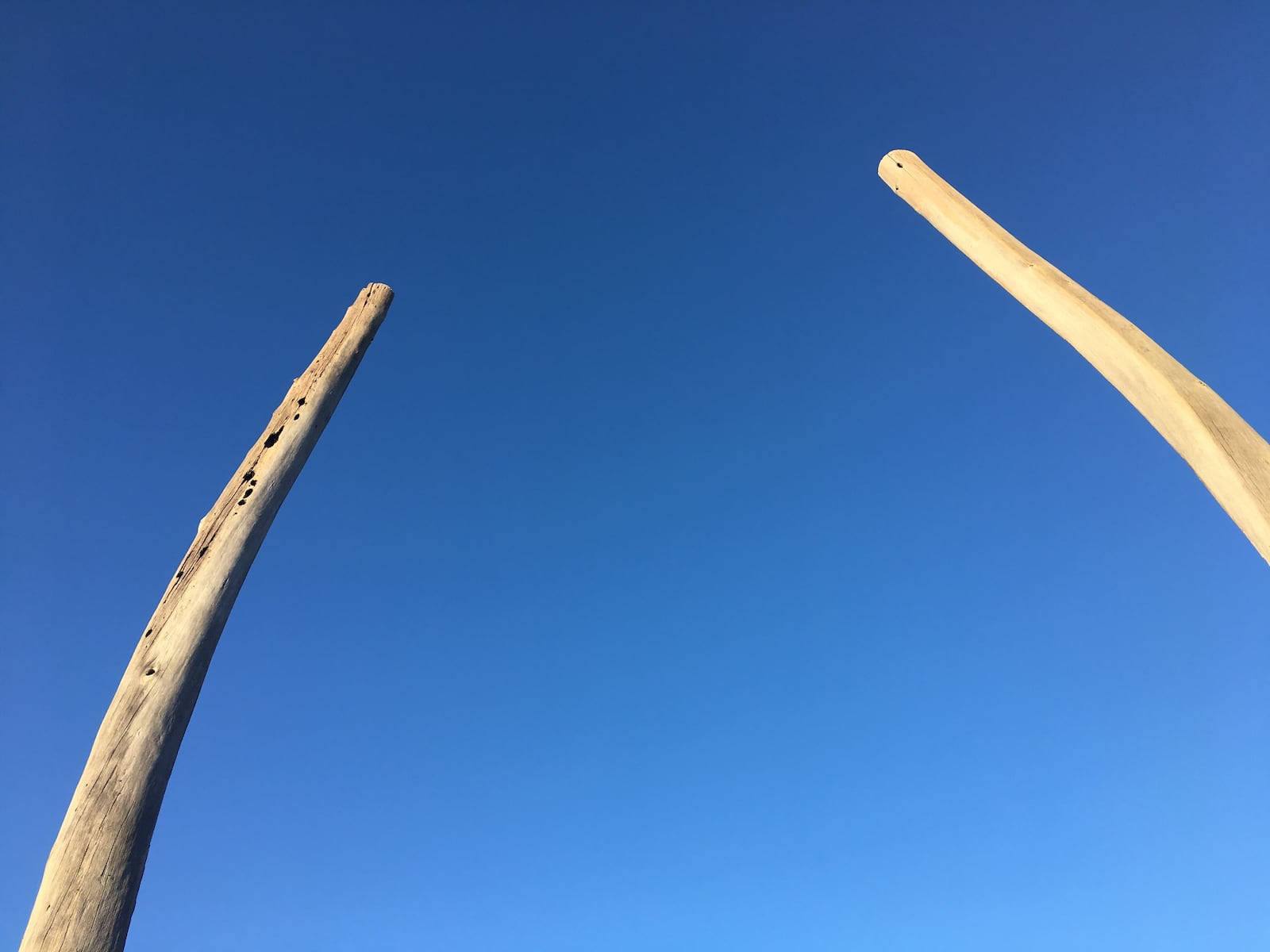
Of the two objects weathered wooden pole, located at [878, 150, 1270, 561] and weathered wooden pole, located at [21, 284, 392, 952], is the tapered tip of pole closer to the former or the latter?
weathered wooden pole, located at [878, 150, 1270, 561]

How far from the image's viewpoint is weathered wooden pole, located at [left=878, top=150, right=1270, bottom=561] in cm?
294

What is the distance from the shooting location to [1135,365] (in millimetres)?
3330

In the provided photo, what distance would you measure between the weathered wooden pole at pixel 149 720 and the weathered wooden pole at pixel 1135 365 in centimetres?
344

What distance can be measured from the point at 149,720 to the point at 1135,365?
4.16 meters

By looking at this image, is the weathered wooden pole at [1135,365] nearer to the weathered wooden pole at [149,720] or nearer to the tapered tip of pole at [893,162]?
the tapered tip of pole at [893,162]

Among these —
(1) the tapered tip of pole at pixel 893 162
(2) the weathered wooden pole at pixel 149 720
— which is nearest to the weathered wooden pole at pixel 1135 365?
(1) the tapered tip of pole at pixel 893 162

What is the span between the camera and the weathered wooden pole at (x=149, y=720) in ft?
11.8

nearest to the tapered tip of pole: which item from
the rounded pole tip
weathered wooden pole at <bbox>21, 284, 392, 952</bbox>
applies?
the rounded pole tip

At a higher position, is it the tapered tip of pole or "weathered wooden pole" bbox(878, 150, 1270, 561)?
the tapered tip of pole

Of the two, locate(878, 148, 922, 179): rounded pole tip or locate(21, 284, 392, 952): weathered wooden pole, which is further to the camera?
locate(878, 148, 922, 179): rounded pole tip

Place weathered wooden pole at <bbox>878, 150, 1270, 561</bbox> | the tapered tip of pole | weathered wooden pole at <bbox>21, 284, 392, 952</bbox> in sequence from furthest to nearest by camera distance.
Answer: the tapered tip of pole → weathered wooden pole at <bbox>21, 284, 392, 952</bbox> → weathered wooden pole at <bbox>878, 150, 1270, 561</bbox>

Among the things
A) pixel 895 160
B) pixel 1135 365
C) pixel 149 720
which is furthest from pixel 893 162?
pixel 149 720

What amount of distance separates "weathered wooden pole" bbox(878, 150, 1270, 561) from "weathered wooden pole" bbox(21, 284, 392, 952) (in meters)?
3.44

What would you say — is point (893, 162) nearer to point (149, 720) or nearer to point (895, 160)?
point (895, 160)
